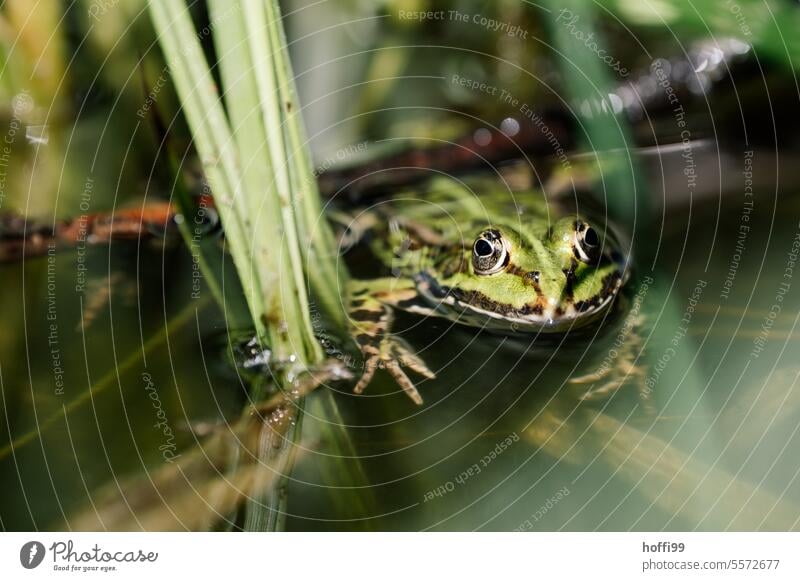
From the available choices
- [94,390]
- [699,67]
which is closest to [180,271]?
[94,390]

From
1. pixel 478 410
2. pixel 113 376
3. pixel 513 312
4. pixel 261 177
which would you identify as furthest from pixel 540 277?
pixel 113 376

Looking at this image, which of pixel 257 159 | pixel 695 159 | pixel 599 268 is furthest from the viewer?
pixel 695 159

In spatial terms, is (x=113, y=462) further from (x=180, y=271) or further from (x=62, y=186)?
(x=62, y=186)

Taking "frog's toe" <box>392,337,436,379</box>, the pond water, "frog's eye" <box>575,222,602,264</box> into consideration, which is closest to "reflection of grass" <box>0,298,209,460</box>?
the pond water

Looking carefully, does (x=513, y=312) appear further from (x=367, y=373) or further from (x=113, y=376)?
(x=113, y=376)

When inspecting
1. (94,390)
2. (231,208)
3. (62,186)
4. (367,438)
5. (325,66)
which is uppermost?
(325,66)

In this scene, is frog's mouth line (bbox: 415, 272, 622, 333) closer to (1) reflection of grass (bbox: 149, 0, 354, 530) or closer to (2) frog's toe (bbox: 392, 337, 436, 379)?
(2) frog's toe (bbox: 392, 337, 436, 379)

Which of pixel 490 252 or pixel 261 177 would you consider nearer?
pixel 261 177
